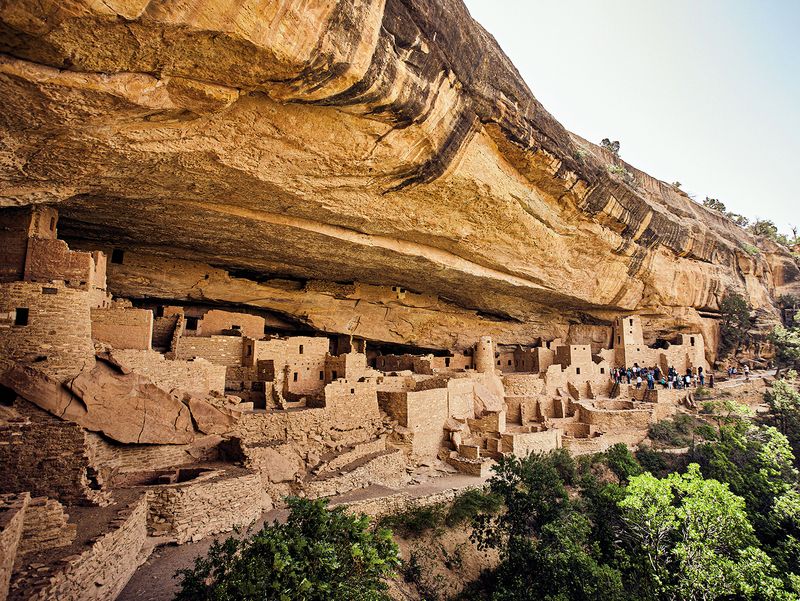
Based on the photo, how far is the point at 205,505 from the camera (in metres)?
7.41

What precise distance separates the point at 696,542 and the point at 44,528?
36.7 feet

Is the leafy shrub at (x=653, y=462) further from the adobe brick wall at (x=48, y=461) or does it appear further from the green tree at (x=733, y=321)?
the adobe brick wall at (x=48, y=461)

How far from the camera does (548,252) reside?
51.4 feet

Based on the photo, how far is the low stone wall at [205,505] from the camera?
279 inches

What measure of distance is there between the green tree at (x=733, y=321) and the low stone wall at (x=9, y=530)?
82.0 ft

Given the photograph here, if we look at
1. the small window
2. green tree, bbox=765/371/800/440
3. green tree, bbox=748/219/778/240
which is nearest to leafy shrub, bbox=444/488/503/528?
the small window

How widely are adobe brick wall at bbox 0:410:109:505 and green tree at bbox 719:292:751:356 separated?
24200mm

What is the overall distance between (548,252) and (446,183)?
5879 millimetres

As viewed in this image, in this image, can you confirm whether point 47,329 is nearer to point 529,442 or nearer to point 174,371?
point 174,371

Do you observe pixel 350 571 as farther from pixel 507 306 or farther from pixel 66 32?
pixel 507 306

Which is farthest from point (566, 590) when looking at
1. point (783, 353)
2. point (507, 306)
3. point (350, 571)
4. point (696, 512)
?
point (783, 353)

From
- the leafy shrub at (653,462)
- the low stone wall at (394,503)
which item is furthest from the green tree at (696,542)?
the low stone wall at (394,503)

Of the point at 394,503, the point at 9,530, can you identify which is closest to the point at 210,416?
the point at 394,503

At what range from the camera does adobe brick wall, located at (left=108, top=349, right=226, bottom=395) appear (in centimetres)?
869
